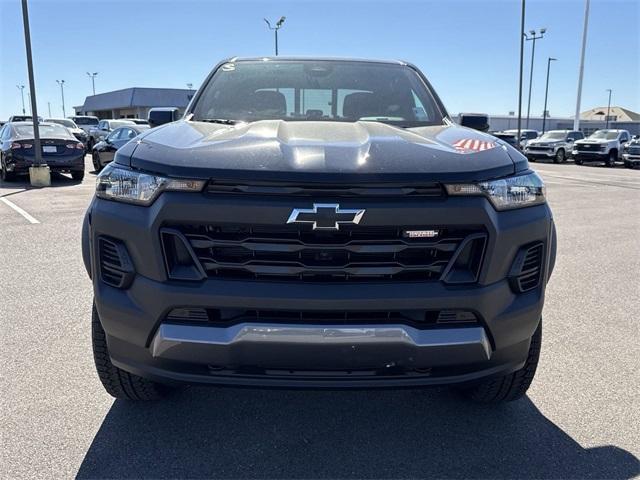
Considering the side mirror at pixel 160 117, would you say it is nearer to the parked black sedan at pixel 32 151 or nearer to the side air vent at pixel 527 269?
the side air vent at pixel 527 269

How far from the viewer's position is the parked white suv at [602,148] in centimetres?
2723

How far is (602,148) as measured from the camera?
89.2 feet

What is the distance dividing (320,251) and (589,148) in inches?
1150

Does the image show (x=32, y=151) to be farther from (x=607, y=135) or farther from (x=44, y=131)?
(x=607, y=135)

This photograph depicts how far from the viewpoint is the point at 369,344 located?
208cm

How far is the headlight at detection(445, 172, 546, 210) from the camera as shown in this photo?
216cm

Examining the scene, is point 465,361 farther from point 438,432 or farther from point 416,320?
point 438,432

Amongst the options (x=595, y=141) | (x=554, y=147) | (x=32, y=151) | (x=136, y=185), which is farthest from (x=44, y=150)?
(x=554, y=147)

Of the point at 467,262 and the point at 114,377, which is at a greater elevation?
the point at 467,262

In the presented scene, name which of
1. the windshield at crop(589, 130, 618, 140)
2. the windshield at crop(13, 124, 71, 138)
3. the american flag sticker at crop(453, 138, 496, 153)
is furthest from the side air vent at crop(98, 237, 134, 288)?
the windshield at crop(589, 130, 618, 140)

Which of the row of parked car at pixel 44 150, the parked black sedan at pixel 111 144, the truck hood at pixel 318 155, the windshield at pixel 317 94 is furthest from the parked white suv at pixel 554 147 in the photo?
the truck hood at pixel 318 155

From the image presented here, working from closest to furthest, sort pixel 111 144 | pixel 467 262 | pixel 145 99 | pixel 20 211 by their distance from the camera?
pixel 467 262 < pixel 20 211 < pixel 111 144 < pixel 145 99

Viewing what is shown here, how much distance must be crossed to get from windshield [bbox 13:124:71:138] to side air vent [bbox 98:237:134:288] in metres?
13.2

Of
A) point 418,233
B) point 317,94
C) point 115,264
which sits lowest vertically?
point 115,264
